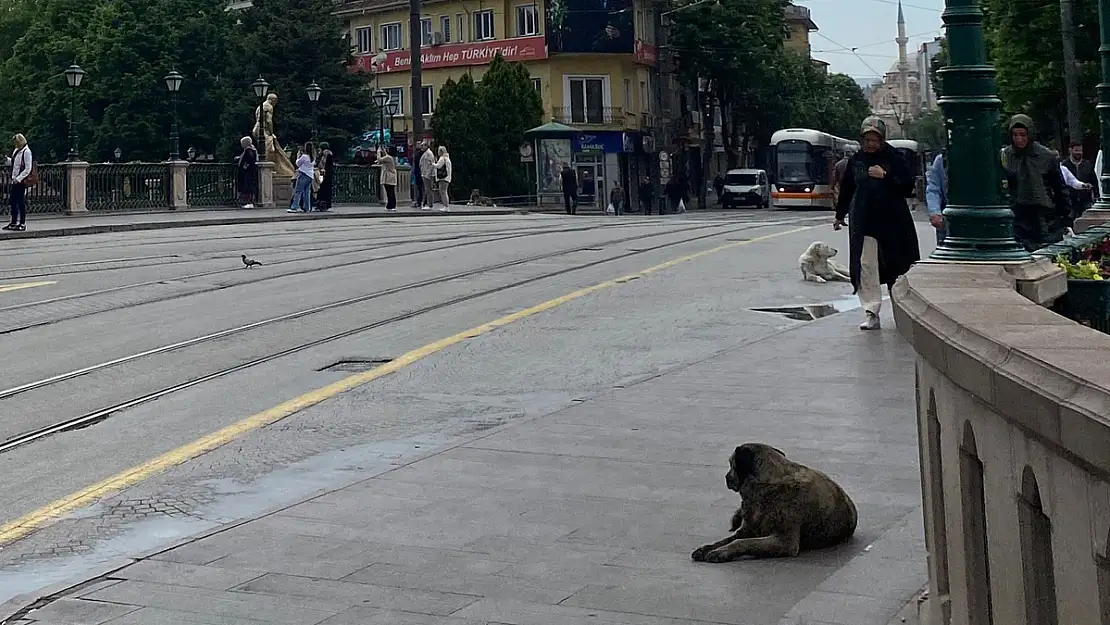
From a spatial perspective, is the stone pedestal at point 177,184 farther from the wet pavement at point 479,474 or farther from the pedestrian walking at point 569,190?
the wet pavement at point 479,474

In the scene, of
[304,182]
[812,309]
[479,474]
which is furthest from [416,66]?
[479,474]

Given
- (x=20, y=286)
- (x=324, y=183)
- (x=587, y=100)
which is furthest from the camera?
(x=587, y=100)

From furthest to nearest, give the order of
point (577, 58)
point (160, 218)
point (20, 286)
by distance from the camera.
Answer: point (577, 58)
point (160, 218)
point (20, 286)

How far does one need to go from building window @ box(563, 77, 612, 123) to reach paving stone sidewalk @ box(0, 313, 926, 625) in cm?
6496

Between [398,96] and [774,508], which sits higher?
[398,96]

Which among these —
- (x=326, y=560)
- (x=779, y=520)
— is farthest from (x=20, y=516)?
(x=779, y=520)

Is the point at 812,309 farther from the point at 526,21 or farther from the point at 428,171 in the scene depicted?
the point at 526,21

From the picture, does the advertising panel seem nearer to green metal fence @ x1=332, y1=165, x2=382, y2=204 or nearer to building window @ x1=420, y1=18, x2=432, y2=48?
building window @ x1=420, y1=18, x2=432, y2=48

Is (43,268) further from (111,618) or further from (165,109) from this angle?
(165,109)

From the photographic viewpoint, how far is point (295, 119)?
60.9 meters

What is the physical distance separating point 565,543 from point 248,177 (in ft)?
122

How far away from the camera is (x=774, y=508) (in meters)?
6.56

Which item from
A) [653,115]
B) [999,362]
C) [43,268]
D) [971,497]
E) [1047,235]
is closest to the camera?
[999,362]

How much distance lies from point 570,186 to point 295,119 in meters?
11.6
